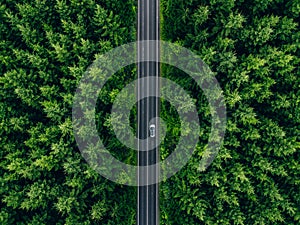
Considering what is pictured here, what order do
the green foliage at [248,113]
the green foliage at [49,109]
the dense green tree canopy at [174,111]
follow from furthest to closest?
1. the green foliage at [49,109]
2. the dense green tree canopy at [174,111]
3. the green foliage at [248,113]

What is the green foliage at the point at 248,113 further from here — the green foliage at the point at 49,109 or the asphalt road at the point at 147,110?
the green foliage at the point at 49,109

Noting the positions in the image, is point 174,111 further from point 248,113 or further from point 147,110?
point 248,113

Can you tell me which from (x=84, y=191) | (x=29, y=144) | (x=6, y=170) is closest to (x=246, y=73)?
(x=84, y=191)

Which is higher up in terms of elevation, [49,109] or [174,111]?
[174,111]

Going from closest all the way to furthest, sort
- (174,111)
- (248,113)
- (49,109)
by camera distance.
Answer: (248,113) < (49,109) < (174,111)

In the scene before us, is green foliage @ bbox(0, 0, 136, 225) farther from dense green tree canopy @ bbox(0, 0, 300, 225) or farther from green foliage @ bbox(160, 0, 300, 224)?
green foliage @ bbox(160, 0, 300, 224)

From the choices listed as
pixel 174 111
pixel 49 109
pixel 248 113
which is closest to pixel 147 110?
pixel 174 111

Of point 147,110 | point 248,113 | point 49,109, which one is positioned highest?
point 147,110

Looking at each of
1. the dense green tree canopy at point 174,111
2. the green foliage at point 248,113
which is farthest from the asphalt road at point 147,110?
the green foliage at point 248,113

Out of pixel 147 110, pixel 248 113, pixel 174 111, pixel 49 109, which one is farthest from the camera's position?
pixel 147 110
